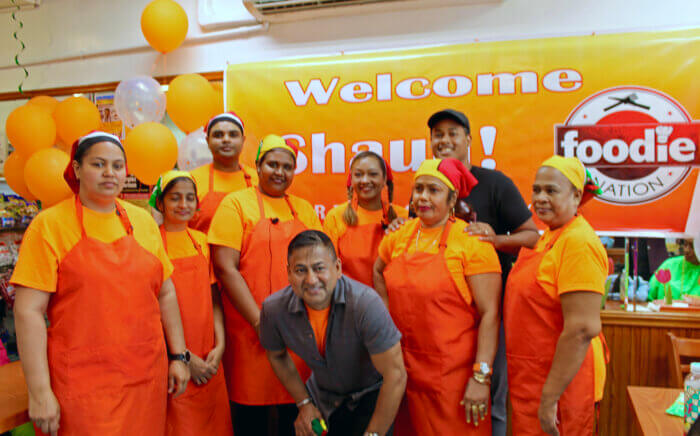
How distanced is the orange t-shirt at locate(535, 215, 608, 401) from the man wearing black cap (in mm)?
414

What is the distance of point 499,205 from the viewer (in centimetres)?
264

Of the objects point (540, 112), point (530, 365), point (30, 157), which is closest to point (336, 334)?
point (530, 365)

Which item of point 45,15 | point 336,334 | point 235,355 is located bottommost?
point 235,355

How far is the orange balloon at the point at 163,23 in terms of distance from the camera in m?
3.87

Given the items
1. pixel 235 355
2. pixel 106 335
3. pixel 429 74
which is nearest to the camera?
pixel 106 335

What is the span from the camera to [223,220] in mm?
2656

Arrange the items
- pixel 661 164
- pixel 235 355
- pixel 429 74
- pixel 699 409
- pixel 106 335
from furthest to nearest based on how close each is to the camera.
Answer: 1. pixel 429 74
2. pixel 661 164
3. pixel 235 355
4. pixel 106 335
5. pixel 699 409

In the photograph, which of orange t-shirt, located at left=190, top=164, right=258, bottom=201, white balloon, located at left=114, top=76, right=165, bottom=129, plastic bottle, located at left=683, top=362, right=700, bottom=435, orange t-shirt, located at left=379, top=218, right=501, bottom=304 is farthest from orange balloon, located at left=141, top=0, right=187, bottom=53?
plastic bottle, located at left=683, top=362, right=700, bottom=435

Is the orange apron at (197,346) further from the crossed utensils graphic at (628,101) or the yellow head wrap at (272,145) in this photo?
the crossed utensils graphic at (628,101)

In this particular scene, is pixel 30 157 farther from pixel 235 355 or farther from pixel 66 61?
pixel 235 355

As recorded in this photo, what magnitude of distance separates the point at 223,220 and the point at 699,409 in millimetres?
2163

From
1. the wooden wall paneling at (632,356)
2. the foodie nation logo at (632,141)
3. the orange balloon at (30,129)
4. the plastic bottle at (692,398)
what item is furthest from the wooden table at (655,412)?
the orange balloon at (30,129)

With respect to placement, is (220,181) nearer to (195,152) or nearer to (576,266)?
(195,152)

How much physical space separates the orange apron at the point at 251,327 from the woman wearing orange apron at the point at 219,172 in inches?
15.7
